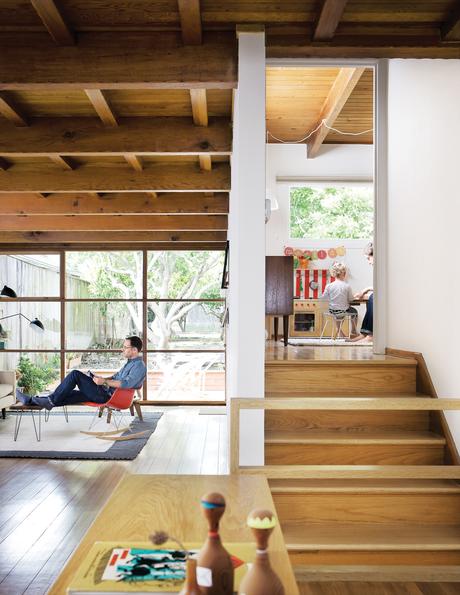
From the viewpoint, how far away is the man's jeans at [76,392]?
22.2 ft

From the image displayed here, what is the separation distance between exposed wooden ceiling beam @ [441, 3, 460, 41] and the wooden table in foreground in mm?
2845

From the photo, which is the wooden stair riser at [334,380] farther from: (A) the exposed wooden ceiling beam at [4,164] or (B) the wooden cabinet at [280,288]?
(A) the exposed wooden ceiling beam at [4,164]

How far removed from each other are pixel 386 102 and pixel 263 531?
437 centimetres

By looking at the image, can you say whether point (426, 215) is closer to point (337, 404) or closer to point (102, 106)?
point (337, 404)

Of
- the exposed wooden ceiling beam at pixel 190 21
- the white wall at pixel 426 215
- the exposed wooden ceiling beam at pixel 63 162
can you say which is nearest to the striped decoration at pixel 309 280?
the white wall at pixel 426 215

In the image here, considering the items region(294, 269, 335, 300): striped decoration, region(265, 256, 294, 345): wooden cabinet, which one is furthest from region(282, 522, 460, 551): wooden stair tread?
region(294, 269, 335, 300): striped decoration

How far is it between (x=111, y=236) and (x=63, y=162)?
3.47 meters

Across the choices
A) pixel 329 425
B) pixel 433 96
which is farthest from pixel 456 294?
pixel 433 96

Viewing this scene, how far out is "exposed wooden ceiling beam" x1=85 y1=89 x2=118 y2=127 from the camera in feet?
12.1

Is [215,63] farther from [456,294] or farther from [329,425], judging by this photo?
[329,425]

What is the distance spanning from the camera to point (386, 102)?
4691 millimetres

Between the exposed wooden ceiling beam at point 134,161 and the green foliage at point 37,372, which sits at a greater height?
the exposed wooden ceiling beam at point 134,161

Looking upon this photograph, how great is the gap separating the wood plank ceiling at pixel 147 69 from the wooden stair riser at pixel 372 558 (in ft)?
9.08

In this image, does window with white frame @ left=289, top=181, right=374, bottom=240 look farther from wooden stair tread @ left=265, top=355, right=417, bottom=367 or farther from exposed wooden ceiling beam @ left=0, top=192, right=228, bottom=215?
wooden stair tread @ left=265, top=355, right=417, bottom=367
